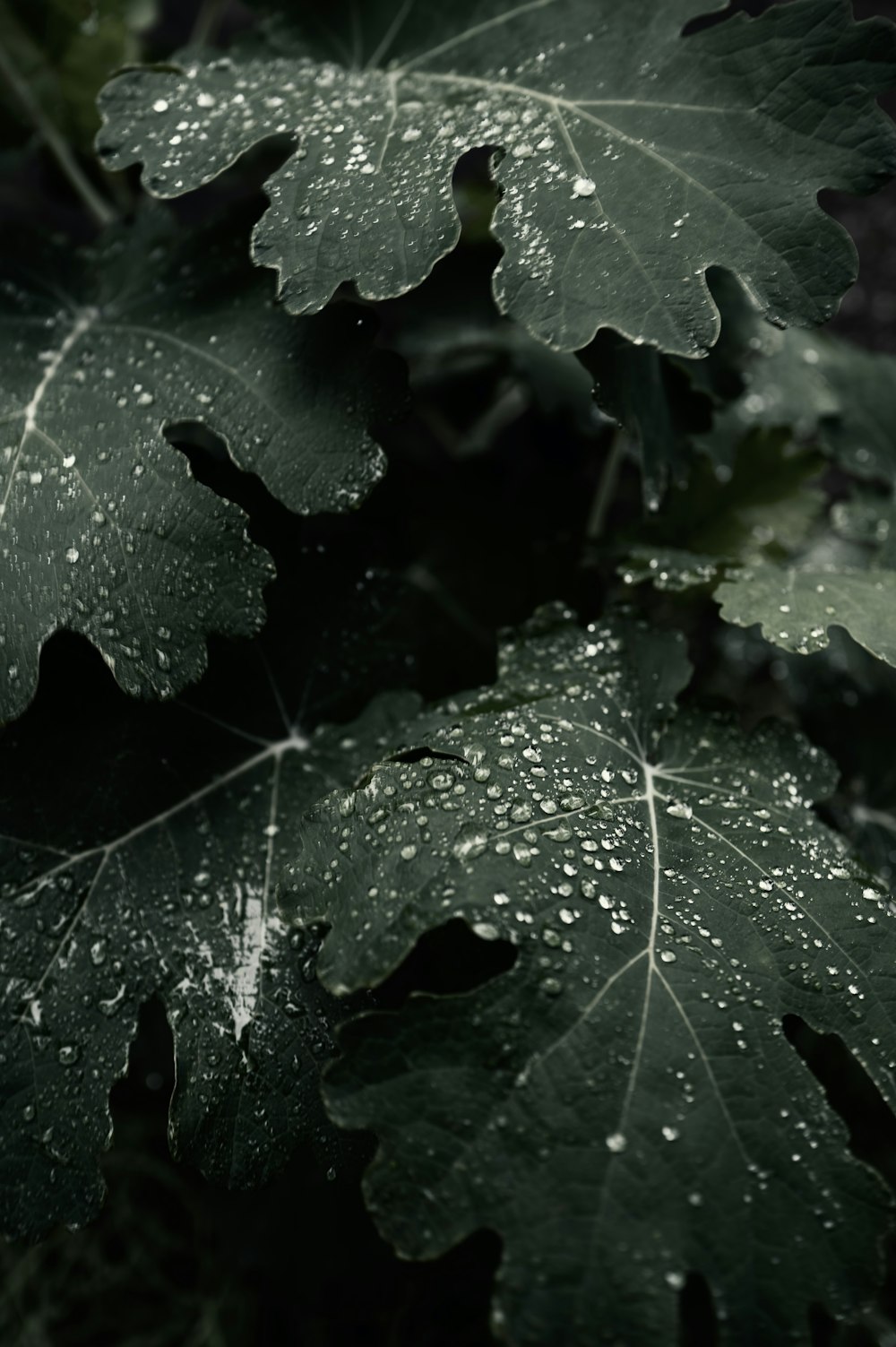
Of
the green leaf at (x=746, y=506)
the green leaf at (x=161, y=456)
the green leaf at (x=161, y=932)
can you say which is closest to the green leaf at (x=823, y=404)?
the green leaf at (x=746, y=506)

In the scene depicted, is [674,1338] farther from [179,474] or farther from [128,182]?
[128,182]

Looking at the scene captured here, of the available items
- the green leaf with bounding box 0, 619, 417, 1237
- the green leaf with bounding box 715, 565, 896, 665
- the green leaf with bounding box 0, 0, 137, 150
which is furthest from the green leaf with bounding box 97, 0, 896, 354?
the green leaf with bounding box 0, 619, 417, 1237

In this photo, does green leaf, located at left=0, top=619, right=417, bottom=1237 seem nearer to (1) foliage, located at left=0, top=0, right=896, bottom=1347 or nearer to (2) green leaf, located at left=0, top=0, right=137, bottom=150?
(1) foliage, located at left=0, top=0, right=896, bottom=1347

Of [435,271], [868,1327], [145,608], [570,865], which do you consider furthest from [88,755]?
[868,1327]

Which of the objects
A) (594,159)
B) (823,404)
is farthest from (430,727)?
(823,404)

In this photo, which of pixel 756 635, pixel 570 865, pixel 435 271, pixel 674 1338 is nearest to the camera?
pixel 674 1338

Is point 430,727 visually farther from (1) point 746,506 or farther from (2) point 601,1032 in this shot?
(1) point 746,506
